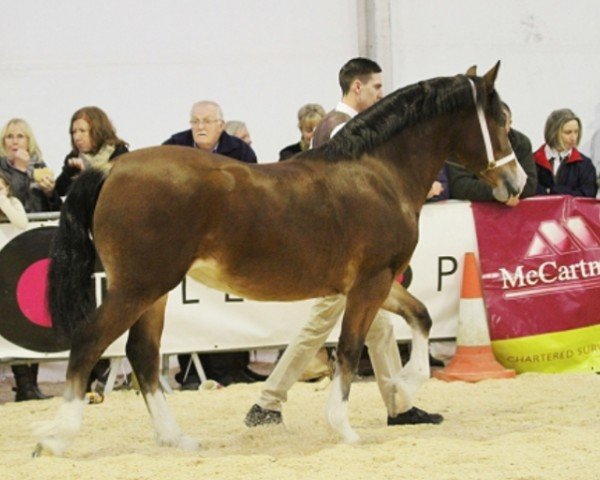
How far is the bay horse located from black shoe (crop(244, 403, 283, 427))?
0.74 meters

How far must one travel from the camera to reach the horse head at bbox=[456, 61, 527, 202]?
707 centimetres

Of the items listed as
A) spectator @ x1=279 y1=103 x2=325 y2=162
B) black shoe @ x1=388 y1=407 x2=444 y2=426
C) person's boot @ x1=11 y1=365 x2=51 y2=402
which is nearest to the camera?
black shoe @ x1=388 y1=407 x2=444 y2=426

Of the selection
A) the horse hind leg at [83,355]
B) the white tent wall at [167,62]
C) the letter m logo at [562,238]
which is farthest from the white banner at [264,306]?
the horse hind leg at [83,355]

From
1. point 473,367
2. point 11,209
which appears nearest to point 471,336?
point 473,367

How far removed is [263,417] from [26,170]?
11.3ft

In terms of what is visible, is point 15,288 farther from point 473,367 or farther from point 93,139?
point 473,367

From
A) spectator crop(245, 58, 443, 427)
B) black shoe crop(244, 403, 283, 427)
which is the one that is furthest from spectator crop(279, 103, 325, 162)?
black shoe crop(244, 403, 283, 427)

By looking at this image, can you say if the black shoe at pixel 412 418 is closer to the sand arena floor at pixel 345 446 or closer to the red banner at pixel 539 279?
the sand arena floor at pixel 345 446

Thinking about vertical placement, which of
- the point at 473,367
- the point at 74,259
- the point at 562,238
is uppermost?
the point at 74,259

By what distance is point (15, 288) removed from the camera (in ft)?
29.3

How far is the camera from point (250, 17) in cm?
1189

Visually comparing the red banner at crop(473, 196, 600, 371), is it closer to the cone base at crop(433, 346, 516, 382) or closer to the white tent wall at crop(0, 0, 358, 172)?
the cone base at crop(433, 346, 516, 382)

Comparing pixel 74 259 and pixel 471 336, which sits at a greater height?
pixel 74 259

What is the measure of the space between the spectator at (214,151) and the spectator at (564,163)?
109 inches
